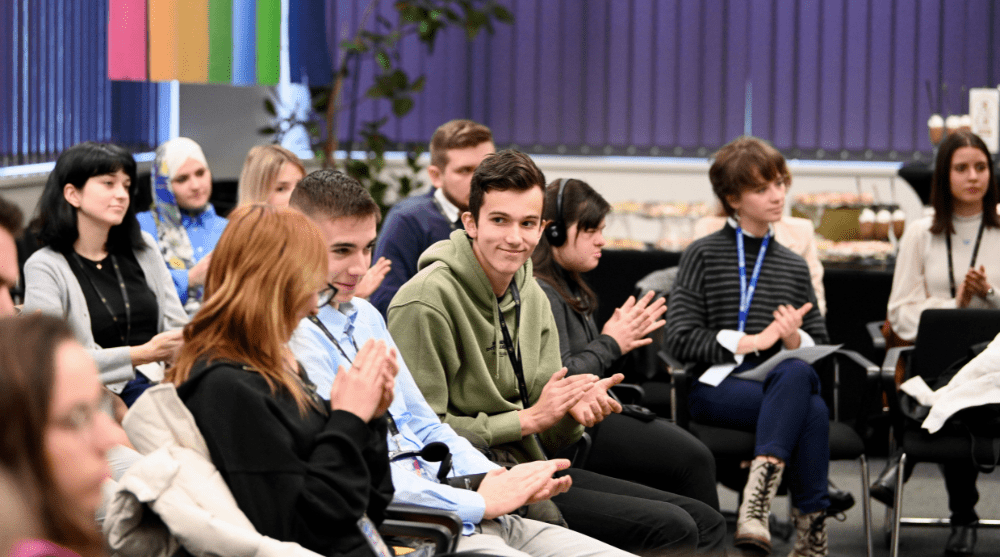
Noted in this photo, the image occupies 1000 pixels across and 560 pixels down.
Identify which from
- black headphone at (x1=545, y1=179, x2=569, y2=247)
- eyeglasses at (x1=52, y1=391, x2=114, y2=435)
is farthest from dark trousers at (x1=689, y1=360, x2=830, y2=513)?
eyeglasses at (x1=52, y1=391, x2=114, y2=435)

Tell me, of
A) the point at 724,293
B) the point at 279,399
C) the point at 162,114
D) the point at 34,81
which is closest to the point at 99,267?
the point at 279,399

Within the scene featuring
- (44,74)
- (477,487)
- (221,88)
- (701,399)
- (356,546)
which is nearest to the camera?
(356,546)

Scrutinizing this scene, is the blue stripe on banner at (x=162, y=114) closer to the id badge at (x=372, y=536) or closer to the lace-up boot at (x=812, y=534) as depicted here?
the lace-up boot at (x=812, y=534)

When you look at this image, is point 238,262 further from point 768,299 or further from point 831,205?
point 831,205

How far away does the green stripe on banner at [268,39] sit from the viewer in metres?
2.90

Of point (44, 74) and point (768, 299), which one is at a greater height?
point (44, 74)

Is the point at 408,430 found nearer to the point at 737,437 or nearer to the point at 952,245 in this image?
the point at 737,437

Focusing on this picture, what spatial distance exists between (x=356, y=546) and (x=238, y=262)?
473mm

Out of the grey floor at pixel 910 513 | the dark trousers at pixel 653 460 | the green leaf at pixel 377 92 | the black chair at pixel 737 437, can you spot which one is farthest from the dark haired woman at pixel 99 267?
the green leaf at pixel 377 92

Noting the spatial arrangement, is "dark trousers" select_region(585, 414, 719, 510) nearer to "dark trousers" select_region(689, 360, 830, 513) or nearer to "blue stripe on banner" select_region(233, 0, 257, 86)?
"dark trousers" select_region(689, 360, 830, 513)

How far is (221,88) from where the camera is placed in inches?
250

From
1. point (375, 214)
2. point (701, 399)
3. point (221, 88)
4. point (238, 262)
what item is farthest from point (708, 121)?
point (238, 262)

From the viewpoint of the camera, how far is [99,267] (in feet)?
9.57

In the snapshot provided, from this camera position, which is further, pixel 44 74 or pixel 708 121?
pixel 708 121
